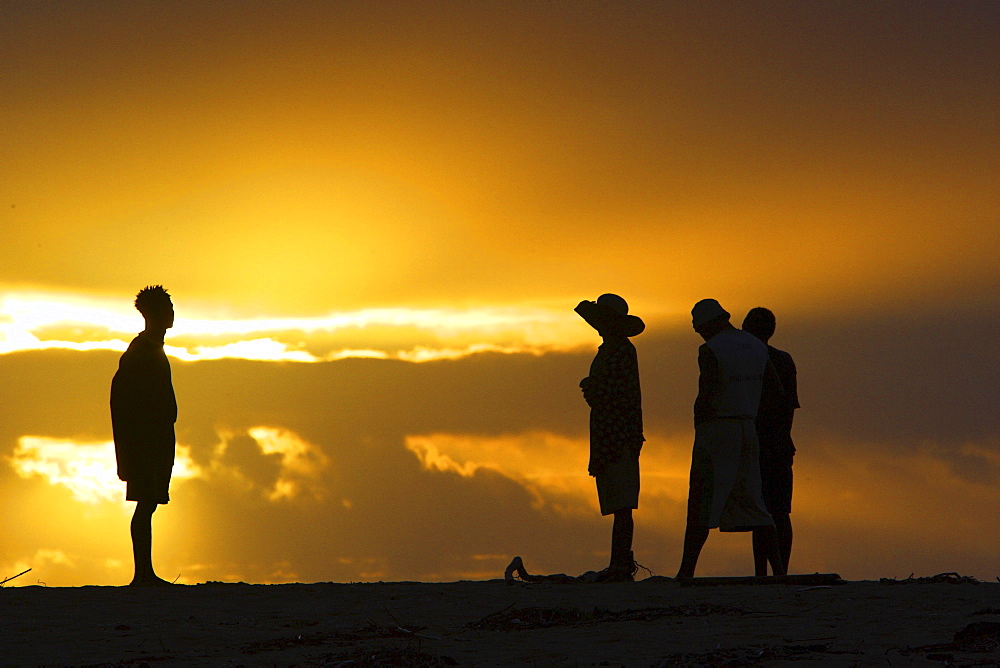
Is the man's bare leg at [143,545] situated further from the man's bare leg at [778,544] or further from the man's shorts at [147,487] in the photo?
the man's bare leg at [778,544]

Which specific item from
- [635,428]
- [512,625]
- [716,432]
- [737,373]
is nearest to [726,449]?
[716,432]

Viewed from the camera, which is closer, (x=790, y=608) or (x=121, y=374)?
(x=790, y=608)

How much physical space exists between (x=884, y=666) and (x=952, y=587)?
139 inches

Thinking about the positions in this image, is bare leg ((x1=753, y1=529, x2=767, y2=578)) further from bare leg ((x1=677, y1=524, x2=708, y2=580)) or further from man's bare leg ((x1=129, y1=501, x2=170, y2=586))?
man's bare leg ((x1=129, y1=501, x2=170, y2=586))

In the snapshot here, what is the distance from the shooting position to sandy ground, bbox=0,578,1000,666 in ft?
24.6

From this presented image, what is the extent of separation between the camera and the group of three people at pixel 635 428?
424 inches

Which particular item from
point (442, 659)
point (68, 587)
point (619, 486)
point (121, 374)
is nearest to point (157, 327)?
point (121, 374)

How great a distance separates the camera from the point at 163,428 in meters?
12.7

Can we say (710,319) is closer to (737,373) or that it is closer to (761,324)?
(737,373)

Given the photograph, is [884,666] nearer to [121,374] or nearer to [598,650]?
[598,650]

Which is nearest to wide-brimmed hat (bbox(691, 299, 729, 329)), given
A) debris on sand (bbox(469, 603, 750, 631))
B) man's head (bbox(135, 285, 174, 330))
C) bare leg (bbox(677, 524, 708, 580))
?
bare leg (bbox(677, 524, 708, 580))

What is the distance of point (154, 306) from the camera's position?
12.6 m

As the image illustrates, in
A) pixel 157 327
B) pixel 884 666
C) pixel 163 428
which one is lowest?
pixel 884 666

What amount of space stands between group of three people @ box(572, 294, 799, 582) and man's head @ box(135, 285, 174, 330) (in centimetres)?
423
